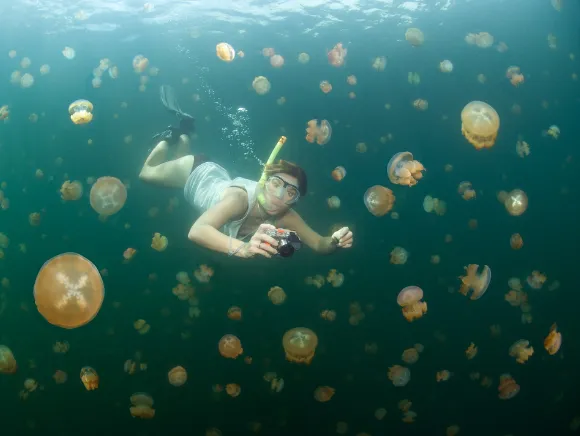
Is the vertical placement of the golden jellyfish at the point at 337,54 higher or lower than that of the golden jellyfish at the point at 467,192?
higher

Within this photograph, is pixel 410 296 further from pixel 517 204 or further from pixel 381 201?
pixel 517 204

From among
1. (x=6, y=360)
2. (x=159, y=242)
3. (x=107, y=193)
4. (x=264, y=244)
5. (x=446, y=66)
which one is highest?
(x=446, y=66)

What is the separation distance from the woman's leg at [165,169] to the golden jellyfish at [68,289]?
133 cm

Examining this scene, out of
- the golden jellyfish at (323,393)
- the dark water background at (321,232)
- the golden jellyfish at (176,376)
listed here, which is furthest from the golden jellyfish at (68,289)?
the golden jellyfish at (323,393)

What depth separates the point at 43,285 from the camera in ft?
14.8

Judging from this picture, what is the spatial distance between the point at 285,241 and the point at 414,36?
7.50 m

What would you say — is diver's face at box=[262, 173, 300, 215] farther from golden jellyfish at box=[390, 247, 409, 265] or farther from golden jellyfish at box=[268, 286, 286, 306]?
golden jellyfish at box=[390, 247, 409, 265]

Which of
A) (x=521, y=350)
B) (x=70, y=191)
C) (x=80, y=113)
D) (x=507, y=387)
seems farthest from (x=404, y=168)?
(x=70, y=191)

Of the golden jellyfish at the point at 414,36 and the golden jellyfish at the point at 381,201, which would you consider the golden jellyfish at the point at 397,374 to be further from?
the golden jellyfish at the point at 414,36

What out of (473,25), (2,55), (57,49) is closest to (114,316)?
(57,49)

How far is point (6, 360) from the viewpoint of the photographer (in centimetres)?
581

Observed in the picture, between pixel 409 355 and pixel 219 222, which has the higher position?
pixel 219 222

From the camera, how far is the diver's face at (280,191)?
3453 mm

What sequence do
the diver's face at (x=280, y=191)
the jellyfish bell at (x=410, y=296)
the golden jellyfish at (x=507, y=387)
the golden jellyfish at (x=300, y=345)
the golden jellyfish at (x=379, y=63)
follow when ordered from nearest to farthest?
the diver's face at (x=280, y=191)
the golden jellyfish at (x=300, y=345)
the jellyfish bell at (x=410, y=296)
the golden jellyfish at (x=507, y=387)
the golden jellyfish at (x=379, y=63)
